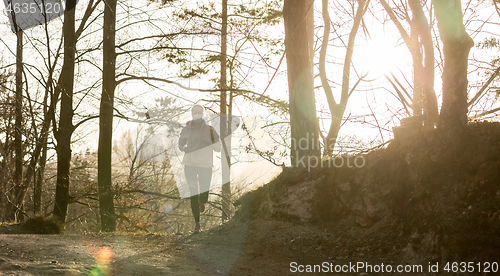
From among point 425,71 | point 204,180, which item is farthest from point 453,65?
point 204,180

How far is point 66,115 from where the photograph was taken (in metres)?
9.70

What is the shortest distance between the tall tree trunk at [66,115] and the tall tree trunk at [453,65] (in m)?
8.74

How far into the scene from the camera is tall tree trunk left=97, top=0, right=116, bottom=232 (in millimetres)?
Answer: 9508

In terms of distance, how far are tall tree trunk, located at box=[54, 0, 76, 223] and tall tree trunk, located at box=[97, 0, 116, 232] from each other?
2.81 feet

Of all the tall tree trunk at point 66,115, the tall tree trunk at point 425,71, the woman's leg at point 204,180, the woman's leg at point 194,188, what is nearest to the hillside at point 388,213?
the tall tree trunk at point 425,71

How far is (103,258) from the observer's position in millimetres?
4020

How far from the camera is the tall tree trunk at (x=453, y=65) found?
3764 millimetres

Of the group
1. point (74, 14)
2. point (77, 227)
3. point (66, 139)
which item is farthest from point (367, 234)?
point (77, 227)

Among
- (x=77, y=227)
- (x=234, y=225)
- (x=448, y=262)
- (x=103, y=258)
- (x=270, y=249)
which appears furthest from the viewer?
(x=77, y=227)

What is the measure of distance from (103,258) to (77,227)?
26.0 metres

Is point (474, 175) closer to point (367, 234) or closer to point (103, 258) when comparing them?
point (367, 234)

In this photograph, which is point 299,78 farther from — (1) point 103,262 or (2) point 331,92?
(1) point 103,262

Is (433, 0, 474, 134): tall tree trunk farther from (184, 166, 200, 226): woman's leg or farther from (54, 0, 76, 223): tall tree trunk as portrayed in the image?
(54, 0, 76, 223): tall tree trunk

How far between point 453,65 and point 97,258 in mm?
4496
